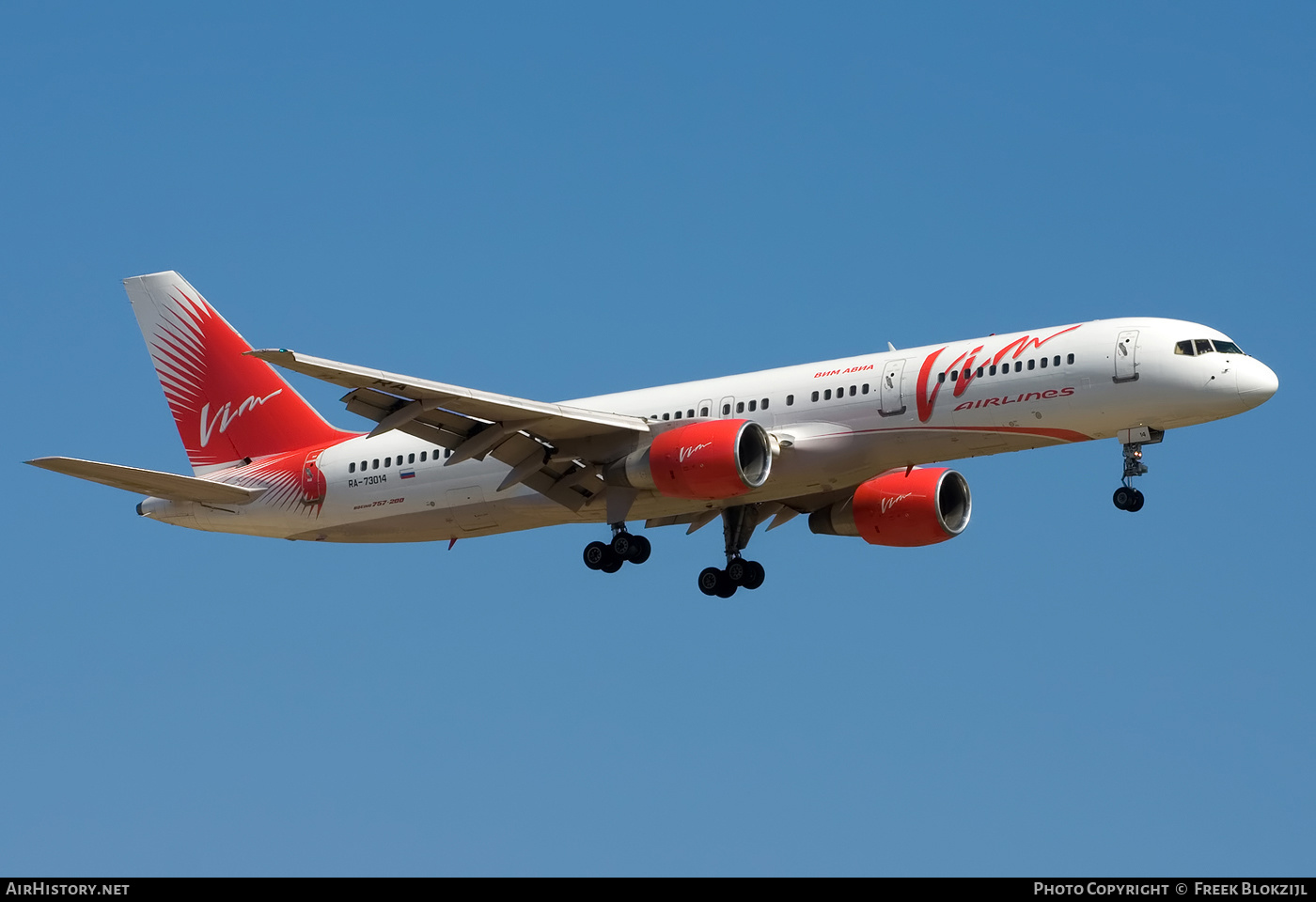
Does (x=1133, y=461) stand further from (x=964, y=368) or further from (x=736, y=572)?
(x=736, y=572)

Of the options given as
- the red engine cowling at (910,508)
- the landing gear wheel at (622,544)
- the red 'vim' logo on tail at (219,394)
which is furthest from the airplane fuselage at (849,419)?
the red 'vim' logo on tail at (219,394)

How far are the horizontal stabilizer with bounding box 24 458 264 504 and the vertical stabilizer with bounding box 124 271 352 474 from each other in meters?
1.98

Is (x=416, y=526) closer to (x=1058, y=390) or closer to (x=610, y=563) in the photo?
(x=610, y=563)

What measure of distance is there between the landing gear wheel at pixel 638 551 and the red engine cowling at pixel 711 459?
2927 millimetres

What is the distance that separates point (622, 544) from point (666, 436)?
3.86m

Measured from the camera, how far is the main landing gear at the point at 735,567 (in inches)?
1844

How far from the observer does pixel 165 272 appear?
5281 cm

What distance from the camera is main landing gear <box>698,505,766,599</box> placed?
4684 cm

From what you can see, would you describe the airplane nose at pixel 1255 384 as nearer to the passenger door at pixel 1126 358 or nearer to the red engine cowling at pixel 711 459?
the passenger door at pixel 1126 358

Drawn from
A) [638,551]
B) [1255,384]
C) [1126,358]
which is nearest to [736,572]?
[638,551]

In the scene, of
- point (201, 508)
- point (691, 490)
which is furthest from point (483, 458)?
point (201, 508)

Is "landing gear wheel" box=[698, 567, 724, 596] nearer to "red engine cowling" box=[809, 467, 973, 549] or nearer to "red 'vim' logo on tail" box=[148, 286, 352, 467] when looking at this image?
"red engine cowling" box=[809, 467, 973, 549]

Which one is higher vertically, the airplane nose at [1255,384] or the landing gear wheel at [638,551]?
the airplane nose at [1255,384]
